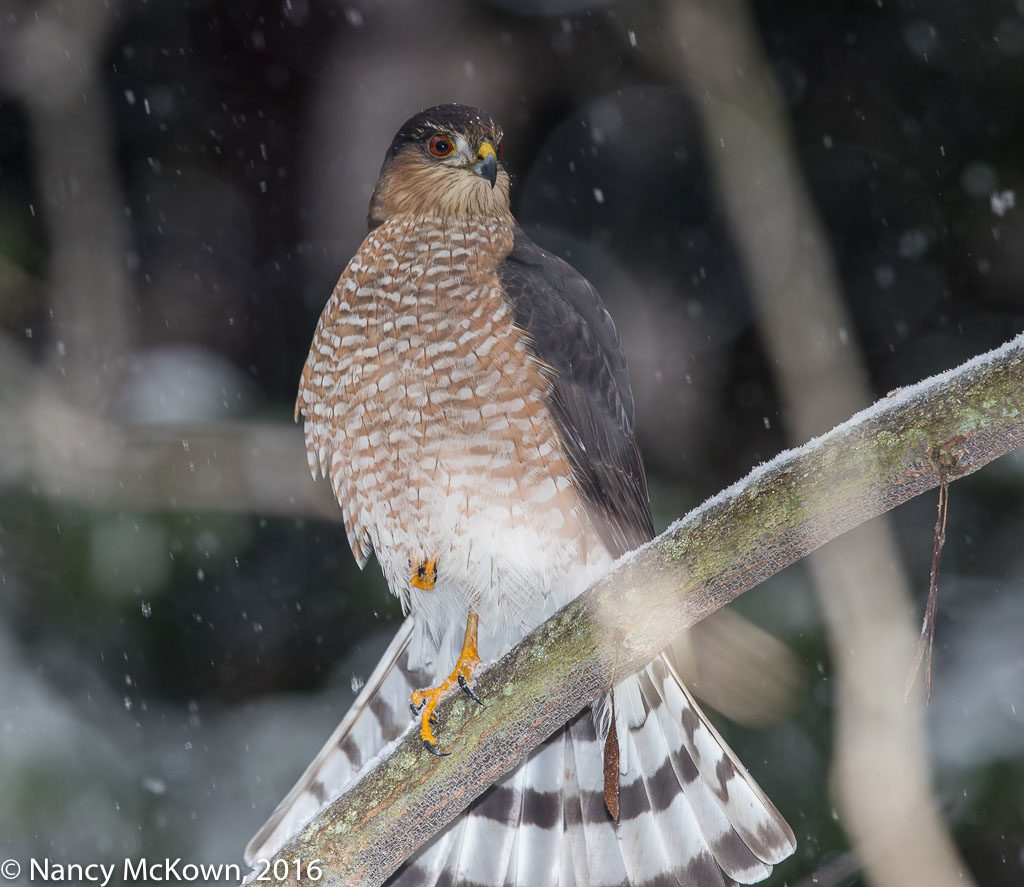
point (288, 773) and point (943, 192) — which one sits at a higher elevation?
point (943, 192)

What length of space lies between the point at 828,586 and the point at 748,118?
159 centimetres

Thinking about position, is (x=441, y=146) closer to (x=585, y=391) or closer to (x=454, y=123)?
Answer: (x=454, y=123)

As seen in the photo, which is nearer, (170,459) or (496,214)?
(496,214)

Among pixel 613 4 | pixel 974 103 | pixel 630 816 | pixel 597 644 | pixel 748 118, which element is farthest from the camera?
pixel 613 4

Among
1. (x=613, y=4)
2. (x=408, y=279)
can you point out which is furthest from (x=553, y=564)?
(x=613, y=4)

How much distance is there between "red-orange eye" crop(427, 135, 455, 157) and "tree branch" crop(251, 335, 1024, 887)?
1.79 meters

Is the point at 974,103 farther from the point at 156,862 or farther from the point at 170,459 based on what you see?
the point at 156,862

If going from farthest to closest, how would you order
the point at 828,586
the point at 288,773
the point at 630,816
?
the point at 288,773
the point at 828,586
the point at 630,816

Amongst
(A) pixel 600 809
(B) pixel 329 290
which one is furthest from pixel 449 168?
(A) pixel 600 809

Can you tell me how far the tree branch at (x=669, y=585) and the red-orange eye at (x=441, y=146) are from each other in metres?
1.79

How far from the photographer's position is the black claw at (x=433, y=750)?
87.2 inches

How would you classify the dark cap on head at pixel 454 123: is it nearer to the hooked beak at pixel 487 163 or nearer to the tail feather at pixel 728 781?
the hooked beak at pixel 487 163

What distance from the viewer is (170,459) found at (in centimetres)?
380

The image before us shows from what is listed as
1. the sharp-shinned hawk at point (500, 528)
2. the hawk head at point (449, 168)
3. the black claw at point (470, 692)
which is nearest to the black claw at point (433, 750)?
the black claw at point (470, 692)
